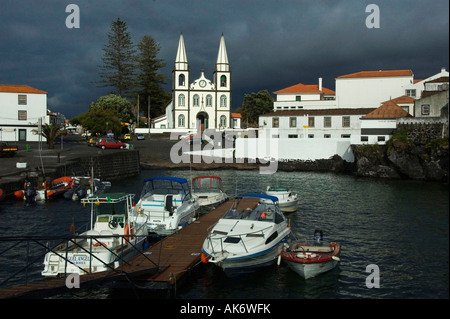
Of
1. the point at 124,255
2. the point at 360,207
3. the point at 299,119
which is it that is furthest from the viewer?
the point at 299,119

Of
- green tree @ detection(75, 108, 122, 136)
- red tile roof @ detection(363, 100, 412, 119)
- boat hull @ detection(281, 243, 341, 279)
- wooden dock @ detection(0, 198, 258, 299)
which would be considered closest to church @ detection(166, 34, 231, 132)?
green tree @ detection(75, 108, 122, 136)

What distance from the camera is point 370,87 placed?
8700cm

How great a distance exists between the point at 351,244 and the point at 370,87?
72.2m

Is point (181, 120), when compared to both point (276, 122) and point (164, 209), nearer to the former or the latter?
point (276, 122)

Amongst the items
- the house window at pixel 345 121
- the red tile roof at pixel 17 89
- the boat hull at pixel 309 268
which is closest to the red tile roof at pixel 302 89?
the house window at pixel 345 121

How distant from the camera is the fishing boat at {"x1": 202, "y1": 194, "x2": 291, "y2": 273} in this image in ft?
56.6

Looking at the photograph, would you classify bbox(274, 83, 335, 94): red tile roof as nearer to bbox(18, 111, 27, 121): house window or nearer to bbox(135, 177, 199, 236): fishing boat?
bbox(18, 111, 27, 121): house window

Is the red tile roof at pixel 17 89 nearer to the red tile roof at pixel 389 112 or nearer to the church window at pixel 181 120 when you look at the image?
the church window at pixel 181 120

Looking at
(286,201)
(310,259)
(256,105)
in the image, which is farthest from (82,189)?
(256,105)

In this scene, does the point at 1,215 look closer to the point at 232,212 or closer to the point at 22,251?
the point at 22,251
